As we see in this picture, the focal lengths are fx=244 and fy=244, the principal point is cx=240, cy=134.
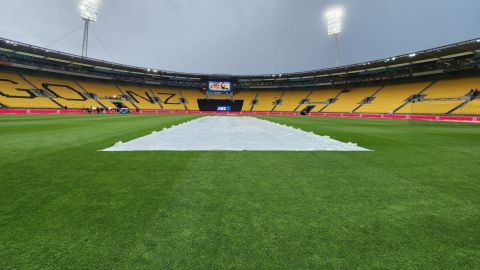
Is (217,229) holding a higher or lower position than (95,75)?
lower

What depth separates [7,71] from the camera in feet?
138

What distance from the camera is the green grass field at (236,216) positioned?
6.26 ft

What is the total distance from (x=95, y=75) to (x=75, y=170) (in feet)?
193

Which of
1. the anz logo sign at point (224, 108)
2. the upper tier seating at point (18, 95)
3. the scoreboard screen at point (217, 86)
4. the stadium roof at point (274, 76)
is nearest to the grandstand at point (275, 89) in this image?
the upper tier seating at point (18, 95)

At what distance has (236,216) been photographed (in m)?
2.69

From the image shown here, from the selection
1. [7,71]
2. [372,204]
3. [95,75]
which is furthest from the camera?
[95,75]

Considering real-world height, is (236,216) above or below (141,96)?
below

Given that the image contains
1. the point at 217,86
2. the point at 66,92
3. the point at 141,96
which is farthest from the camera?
the point at 217,86

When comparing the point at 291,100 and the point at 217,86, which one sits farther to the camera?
the point at 291,100

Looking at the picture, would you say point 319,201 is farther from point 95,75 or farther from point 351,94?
point 95,75

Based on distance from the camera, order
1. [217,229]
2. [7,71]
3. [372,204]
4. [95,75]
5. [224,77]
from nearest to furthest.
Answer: [217,229], [372,204], [7,71], [95,75], [224,77]

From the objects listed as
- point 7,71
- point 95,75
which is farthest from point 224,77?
point 7,71

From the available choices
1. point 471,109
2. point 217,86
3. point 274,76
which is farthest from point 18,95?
point 471,109

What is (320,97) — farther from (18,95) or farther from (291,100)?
(18,95)
